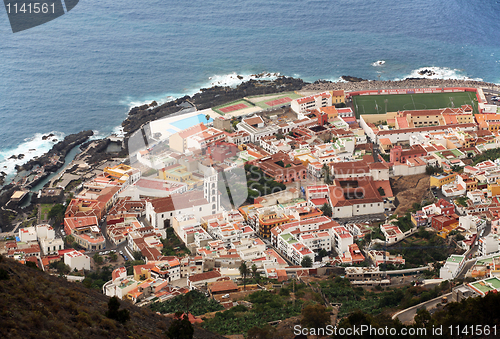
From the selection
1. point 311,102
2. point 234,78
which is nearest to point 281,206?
point 311,102

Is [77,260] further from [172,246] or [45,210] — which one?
[45,210]

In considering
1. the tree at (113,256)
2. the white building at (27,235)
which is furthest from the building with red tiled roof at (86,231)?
the white building at (27,235)

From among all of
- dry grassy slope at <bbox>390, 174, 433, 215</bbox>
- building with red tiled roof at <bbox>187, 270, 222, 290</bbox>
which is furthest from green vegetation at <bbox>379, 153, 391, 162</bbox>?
building with red tiled roof at <bbox>187, 270, 222, 290</bbox>

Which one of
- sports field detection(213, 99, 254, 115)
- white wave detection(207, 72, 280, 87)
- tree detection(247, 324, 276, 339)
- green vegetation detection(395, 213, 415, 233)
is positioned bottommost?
green vegetation detection(395, 213, 415, 233)

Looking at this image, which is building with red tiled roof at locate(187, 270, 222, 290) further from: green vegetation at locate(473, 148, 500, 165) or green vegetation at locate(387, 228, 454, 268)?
green vegetation at locate(473, 148, 500, 165)

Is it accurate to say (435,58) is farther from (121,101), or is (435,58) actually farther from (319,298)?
(319,298)

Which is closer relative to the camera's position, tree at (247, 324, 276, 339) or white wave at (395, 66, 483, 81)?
tree at (247, 324, 276, 339)

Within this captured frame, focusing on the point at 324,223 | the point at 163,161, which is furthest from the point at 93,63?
the point at 324,223
